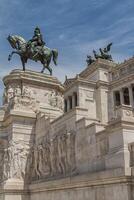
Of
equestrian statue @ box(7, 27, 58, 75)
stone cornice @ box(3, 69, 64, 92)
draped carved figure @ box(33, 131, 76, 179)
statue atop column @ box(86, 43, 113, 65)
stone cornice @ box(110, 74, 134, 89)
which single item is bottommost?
draped carved figure @ box(33, 131, 76, 179)

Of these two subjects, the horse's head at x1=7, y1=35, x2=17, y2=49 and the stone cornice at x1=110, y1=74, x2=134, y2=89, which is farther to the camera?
the stone cornice at x1=110, y1=74, x2=134, y2=89

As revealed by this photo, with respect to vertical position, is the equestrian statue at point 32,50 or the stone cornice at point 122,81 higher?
the stone cornice at point 122,81

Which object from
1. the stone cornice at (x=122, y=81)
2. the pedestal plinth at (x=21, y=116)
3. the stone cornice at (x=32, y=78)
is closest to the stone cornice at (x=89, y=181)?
the pedestal plinth at (x=21, y=116)

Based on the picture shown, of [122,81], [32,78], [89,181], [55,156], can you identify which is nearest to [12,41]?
[32,78]

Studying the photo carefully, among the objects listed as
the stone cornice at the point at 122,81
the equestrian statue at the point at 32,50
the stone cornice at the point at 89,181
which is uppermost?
the stone cornice at the point at 122,81

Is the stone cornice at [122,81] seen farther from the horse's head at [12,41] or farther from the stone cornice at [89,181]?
the stone cornice at [89,181]

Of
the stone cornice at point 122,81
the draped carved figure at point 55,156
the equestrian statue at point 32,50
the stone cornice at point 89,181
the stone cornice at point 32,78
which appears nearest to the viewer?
the stone cornice at point 89,181

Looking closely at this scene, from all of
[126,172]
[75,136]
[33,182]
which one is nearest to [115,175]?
[126,172]

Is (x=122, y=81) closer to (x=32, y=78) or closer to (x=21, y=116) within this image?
(x=32, y=78)

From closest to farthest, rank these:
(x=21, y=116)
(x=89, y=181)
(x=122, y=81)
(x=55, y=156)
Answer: (x=89, y=181)
(x=55, y=156)
(x=21, y=116)
(x=122, y=81)

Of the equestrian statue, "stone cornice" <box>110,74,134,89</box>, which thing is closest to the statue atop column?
A: "stone cornice" <box>110,74,134,89</box>

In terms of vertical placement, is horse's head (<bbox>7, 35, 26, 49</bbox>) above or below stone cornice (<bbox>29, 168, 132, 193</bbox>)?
above

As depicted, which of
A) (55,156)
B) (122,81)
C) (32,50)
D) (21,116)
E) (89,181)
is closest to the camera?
(89,181)

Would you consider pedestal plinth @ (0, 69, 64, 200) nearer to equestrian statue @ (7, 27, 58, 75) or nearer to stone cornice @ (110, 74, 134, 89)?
equestrian statue @ (7, 27, 58, 75)
